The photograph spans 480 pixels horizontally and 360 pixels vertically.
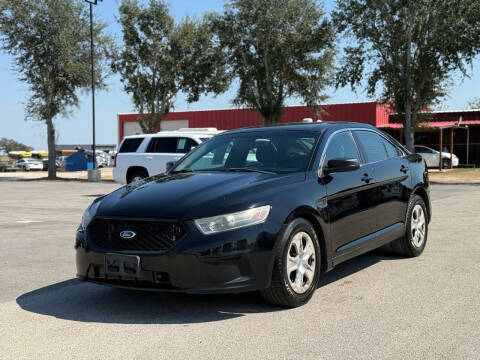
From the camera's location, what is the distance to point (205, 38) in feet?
130

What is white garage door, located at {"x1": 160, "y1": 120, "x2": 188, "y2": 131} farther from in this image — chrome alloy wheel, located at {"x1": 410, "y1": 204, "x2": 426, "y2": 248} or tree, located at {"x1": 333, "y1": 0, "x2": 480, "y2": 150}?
chrome alloy wheel, located at {"x1": 410, "y1": 204, "x2": 426, "y2": 248}

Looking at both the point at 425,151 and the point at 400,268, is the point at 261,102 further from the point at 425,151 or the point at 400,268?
the point at 400,268

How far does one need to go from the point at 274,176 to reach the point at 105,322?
1.91 meters

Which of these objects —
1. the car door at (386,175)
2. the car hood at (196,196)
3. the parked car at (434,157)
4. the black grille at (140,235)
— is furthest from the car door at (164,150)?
the parked car at (434,157)

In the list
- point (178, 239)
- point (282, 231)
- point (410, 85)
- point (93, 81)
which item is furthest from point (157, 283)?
point (93, 81)

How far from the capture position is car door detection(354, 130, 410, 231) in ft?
22.2

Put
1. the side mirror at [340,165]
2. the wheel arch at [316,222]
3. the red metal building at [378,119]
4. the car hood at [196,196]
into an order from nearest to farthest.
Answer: the car hood at [196,196], the wheel arch at [316,222], the side mirror at [340,165], the red metal building at [378,119]

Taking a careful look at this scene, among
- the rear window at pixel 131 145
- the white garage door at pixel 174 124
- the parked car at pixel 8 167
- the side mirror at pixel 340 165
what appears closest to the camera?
the side mirror at pixel 340 165

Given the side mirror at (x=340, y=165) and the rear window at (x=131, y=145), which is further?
the rear window at (x=131, y=145)

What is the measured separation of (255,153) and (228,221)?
60.4 inches

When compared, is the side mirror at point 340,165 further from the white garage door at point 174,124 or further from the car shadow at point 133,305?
the white garage door at point 174,124

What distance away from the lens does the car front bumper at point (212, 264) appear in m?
4.80

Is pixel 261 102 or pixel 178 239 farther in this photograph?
pixel 261 102

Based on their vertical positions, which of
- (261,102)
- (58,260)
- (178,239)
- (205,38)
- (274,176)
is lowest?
(58,260)
